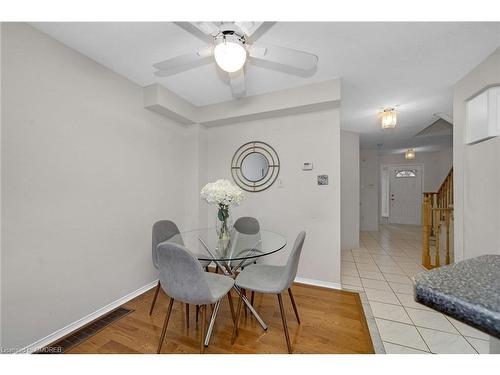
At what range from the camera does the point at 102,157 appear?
6.52ft

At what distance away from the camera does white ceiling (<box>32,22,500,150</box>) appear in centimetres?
156

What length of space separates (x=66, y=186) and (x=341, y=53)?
2.62 metres

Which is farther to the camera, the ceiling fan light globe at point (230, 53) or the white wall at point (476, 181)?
the white wall at point (476, 181)

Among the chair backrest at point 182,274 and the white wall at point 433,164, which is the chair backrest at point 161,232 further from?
the white wall at point 433,164

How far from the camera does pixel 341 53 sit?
1.84 metres

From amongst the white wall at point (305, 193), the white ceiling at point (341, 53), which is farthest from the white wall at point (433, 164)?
the white wall at point (305, 193)

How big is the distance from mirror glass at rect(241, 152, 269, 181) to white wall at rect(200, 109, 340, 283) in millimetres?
213

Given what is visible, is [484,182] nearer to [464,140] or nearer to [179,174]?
[464,140]

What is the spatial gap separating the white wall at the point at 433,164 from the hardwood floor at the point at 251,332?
20.6ft

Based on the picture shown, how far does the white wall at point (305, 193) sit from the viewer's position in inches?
97.8

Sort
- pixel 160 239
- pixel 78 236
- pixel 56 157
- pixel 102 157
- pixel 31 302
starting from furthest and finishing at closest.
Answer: pixel 160 239, pixel 102 157, pixel 78 236, pixel 56 157, pixel 31 302
